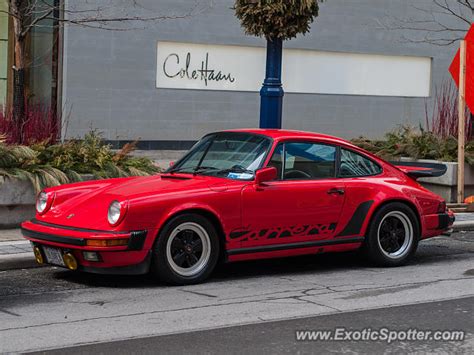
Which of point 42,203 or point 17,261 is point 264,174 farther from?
point 17,261

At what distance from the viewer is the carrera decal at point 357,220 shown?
28.4ft

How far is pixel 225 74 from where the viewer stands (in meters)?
21.7

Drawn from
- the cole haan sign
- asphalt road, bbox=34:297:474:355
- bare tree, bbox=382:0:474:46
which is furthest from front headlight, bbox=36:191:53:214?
bare tree, bbox=382:0:474:46

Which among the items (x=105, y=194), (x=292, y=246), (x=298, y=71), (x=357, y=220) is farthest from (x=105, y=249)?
(x=298, y=71)

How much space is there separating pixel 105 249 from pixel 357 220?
8.64ft

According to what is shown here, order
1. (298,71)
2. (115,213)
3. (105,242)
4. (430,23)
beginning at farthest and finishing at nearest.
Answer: (430,23)
(298,71)
(115,213)
(105,242)

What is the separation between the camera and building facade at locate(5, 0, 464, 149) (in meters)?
19.9

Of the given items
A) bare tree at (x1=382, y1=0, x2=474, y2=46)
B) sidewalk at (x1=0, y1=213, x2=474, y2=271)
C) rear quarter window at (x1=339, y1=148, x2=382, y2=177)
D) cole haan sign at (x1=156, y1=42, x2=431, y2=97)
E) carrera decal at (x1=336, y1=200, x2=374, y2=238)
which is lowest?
sidewalk at (x1=0, y1=213, x2=474, y2=271)

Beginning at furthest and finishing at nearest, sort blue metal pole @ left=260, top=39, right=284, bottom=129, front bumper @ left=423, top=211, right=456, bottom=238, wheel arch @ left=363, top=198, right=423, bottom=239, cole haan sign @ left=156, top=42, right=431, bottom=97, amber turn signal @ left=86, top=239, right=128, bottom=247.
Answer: cole haan sign @ left=156, top=42, right=431, bottom=97 < blue metal pole @ left=260, top=39, right=284, bottom=129 < front bumper @ left=423, top=211, right=456, bottom=238 < wheel arch @ left=363, top=198, right=423, bottom=239 < amber turn signal @ left=86, top=239, right=128, bottom=247

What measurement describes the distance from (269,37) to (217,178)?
4405 millimetres

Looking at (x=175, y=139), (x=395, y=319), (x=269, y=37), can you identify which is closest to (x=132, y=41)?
(x=175, y=139)

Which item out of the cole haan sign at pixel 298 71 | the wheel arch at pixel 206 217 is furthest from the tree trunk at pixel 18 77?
the cole haan sign at pixel 298 71

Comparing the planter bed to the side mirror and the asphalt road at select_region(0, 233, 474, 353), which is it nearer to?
the asphalt road at select_region(0, 233, 474, 353)

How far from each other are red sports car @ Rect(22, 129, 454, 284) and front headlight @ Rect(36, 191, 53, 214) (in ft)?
0.04
